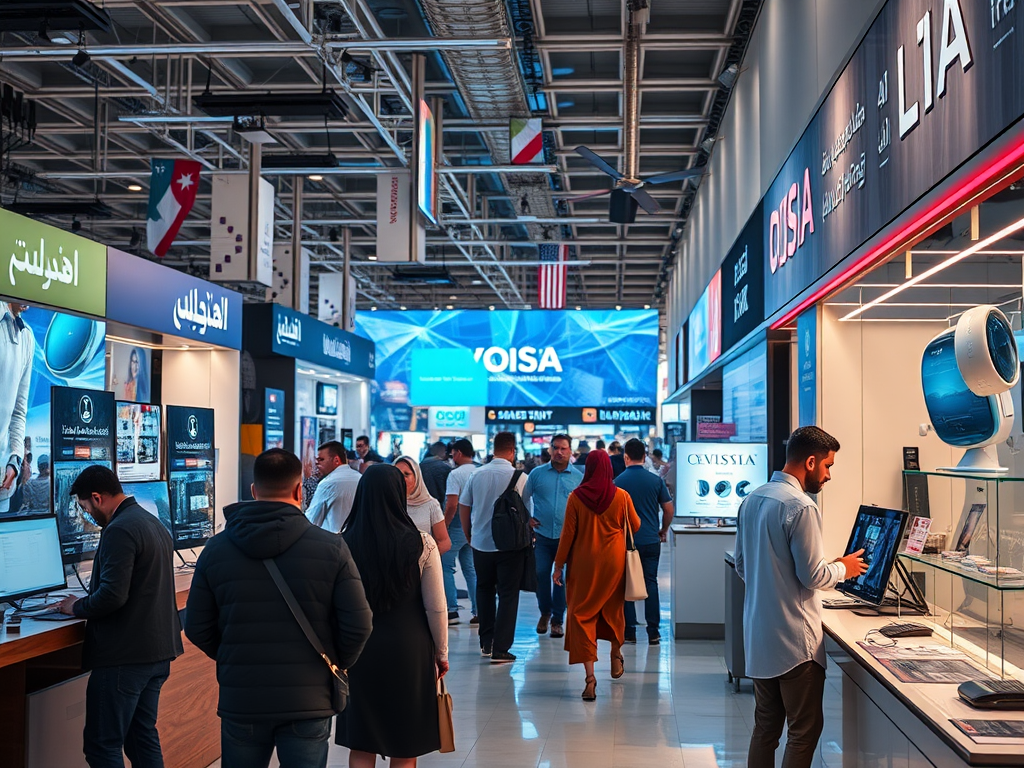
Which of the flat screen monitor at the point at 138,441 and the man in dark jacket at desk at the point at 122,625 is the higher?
the flat screen monitor at the point at 138,441

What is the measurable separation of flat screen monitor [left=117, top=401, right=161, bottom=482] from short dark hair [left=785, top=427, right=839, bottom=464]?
139 inches

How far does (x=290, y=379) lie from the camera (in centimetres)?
1392

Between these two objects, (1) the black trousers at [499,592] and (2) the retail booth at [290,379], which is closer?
(1) the black trousers at [499,592]

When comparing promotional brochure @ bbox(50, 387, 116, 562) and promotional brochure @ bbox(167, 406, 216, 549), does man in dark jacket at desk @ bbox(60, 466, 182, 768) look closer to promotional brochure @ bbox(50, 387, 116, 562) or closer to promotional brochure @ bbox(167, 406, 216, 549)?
promotional brochure @ bbox(50, 387, 116, 562)

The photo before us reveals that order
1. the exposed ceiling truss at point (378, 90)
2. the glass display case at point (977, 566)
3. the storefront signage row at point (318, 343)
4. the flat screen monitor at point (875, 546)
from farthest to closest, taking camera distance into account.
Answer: the storefront signage row at point (318, 343)
the exposed ceiling truss at point (378, 90)
the flat screen monitor at point (875, 546)
the glass display case at point (977, 566)

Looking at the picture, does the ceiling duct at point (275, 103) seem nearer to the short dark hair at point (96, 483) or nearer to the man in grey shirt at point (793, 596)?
the short dark hair at point (96, 483)

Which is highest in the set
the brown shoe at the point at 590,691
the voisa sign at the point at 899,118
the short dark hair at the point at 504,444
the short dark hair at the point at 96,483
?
the voisa sign at the point at 899,118

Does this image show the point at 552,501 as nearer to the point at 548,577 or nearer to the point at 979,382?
the point at 548,577

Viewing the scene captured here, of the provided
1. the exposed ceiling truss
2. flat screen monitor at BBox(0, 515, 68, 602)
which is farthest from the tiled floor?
the exposed ceiling truss

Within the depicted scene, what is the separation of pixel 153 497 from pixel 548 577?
4.05m

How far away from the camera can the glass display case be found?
3.25 m

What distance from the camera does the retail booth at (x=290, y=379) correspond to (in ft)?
42.7

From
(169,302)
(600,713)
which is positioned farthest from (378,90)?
(600,713)

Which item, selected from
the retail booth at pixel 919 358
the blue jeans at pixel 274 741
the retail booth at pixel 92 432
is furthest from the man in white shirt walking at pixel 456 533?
the blue jeans at pixel 274 741
